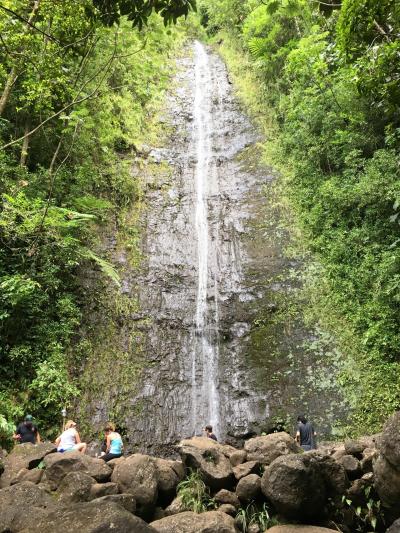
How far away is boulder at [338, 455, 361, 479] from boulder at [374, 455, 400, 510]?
30.6 inches

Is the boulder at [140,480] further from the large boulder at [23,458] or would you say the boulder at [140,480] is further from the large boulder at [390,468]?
the large boulder at [390,468]

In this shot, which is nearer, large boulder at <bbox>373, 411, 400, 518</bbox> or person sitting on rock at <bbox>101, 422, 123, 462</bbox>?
large boulder at <bbox>373, 411, 400, 518</bbox>

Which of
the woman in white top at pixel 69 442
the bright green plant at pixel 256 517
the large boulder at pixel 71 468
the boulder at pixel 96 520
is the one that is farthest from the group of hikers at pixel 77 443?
the boulder at pixel 96 520

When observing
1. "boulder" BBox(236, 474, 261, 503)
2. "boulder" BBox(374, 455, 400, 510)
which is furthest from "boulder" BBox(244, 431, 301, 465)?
"boulder" BBox(374, 455, 400, 510)

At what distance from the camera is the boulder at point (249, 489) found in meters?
5.42

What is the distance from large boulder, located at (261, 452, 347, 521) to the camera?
4836mm

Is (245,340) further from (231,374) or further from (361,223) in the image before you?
(361,223)

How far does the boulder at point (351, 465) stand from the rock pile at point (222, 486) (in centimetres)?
1

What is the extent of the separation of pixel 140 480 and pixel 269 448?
76.0 inches

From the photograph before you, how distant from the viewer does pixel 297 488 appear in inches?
190

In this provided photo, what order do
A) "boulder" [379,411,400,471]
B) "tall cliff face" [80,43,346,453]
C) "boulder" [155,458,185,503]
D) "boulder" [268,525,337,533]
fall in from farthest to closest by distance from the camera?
"tall cliff face" [80,43,346,453] → "boulder" [155,458,185,503] → "boulder" [268,525,337,533] → "boulder" [379,411,400,471]

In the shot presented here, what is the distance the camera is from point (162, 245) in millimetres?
14133

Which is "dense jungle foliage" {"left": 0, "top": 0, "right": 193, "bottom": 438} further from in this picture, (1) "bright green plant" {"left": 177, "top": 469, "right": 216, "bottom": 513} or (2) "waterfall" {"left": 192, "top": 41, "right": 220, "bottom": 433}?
(1) "bright green plant" {"left": 177, "top": 469, "right": 216, "bottom": 513}

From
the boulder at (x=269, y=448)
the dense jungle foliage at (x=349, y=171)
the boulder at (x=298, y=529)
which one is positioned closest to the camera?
the boulder at (x=298, y=529)
